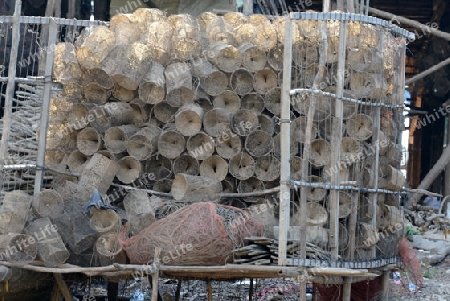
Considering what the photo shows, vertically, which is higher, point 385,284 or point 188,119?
point 188,119

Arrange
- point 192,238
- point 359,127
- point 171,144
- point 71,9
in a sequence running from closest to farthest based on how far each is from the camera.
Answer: point 192,238
point 359,127
point 171,144
point 71,9

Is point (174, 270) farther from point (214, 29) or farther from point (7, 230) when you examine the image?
point (214, 29)

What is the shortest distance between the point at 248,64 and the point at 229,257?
2.44 metres

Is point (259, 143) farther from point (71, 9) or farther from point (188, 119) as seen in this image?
point (71, 9)

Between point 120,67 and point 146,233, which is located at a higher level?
point 120,67

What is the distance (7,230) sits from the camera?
778cm

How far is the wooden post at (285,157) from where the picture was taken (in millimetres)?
6961

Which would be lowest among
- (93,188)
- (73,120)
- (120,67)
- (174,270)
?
(174,270)

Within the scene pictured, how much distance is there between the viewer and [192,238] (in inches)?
286

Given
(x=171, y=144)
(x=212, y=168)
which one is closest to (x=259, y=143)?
(x=212, y=168)

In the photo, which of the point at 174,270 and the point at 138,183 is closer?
the point at 174,270

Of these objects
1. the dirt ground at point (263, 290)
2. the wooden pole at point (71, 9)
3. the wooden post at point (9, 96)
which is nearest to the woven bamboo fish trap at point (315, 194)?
the dirt ground at point (263, 290)

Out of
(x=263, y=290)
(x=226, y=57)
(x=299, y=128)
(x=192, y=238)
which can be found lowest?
(x=263, y=290)

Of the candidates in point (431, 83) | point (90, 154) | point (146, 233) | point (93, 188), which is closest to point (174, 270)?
point (146, 233)
